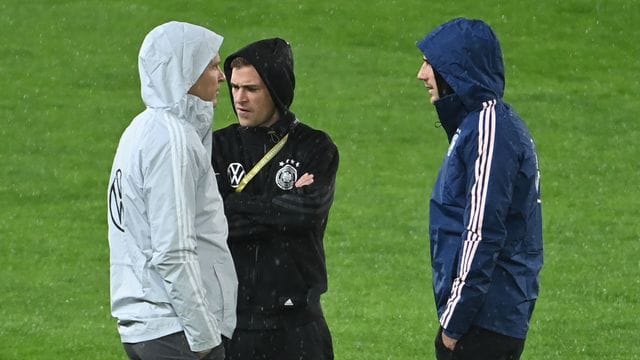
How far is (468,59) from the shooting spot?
6055mm

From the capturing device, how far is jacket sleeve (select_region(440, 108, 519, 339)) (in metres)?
5.82

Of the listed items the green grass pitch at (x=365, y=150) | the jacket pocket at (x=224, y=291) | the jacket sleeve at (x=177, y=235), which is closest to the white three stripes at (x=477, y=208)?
the jacket pocket at (x=224, y=291)

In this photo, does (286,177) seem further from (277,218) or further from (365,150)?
(365,150)

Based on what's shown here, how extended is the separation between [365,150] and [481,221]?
40.4 feet

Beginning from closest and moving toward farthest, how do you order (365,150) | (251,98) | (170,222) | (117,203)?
1. (170,222)
2. (117,203)
3. (251,98)
4. (365,150)

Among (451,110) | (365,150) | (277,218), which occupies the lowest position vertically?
(365,150)

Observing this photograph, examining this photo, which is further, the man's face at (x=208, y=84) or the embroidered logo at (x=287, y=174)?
the embroidered logo at (x=287, y=174)

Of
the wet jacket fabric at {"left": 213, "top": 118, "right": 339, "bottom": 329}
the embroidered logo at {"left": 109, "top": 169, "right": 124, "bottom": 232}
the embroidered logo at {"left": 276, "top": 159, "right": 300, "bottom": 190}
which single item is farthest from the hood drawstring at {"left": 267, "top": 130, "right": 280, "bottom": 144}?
the embroidered logo at {"left": 109, "top": 169, "right": 124, "bottom": 232}

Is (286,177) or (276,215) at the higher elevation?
(286,177)

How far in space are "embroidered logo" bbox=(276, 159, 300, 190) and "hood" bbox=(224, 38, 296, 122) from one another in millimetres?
207

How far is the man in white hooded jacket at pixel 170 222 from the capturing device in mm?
5438

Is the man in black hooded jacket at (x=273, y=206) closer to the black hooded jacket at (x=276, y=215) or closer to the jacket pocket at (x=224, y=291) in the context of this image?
the black hooded jacket at (x=276, y=215)

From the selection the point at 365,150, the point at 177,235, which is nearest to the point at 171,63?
the point at 177,235

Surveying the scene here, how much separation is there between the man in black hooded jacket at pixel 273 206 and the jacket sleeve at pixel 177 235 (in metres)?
1.27
